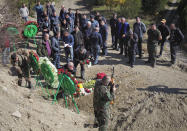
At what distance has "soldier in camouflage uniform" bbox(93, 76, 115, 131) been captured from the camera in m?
5.96

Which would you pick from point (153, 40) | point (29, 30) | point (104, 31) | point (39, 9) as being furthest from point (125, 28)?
point (39, 9)

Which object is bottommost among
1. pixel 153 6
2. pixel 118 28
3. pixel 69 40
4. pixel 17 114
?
pixel 17 114

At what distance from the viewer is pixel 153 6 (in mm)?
22188

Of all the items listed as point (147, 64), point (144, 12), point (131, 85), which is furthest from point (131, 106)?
point (144, 12)

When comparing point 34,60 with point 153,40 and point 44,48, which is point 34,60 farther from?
point 153,40

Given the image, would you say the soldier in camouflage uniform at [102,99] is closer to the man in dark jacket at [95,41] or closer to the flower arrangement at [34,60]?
the flower arrangement at [34,60]

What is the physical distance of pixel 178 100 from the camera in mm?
8094

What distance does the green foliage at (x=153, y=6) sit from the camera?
2198cm

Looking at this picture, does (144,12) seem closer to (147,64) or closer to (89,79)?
(147,64)

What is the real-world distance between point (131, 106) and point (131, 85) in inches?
55.5

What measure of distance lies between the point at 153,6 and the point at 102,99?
18.3 meters

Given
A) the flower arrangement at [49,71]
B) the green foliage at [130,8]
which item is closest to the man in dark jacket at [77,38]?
the flower arrangement at [49,71]

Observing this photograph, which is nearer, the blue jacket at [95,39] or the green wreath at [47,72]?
the green wreath at [47,72]

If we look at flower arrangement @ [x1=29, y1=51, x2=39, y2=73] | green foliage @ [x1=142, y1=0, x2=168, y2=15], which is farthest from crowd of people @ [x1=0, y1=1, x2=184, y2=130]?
green foliage @ [x1=142, y1=0, x2=168, y2=15]
